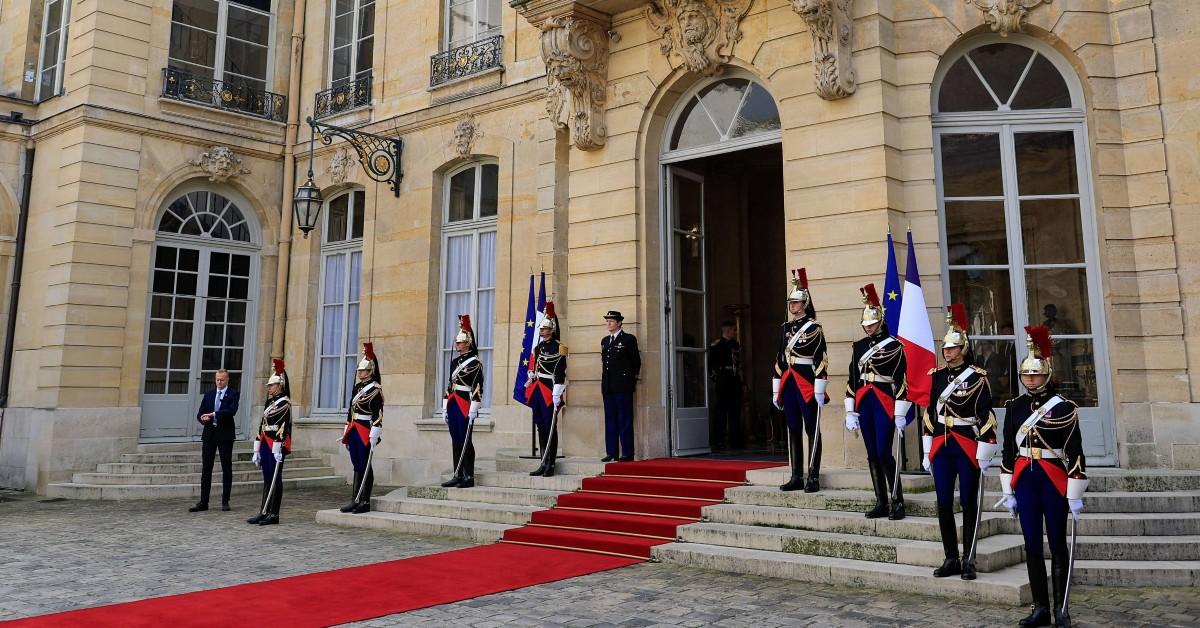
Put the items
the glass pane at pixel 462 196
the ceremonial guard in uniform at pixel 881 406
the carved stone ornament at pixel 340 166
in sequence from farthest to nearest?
the carved stone ornament at pixel 340 166
the glass pane at pixel 462 196
the ceremonial guard in uniform at pixel 881 406

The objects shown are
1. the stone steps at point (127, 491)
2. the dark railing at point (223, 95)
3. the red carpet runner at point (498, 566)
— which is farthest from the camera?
Result: the dark railing at point (223, 95)

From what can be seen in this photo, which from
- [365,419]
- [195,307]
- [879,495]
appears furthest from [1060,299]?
[195,307]

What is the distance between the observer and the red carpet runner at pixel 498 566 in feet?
17.0

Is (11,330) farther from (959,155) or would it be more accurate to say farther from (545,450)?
(959,155)

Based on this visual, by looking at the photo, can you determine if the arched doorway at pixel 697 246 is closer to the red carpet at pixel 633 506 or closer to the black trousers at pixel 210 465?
the red carpet at pixel 633 506

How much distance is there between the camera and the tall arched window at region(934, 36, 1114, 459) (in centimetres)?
795

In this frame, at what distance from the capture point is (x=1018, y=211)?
8.14 meters

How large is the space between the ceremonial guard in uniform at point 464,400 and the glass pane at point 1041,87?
5.79 meters

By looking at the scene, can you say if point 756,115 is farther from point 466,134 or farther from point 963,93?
point 466,134

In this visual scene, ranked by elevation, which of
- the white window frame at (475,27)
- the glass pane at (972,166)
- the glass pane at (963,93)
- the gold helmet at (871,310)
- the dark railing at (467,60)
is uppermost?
the white window frame at (475,27)

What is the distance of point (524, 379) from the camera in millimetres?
10148

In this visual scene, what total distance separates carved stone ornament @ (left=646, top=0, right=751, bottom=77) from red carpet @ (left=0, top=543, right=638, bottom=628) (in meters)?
5.14

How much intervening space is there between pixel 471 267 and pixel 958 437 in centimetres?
794

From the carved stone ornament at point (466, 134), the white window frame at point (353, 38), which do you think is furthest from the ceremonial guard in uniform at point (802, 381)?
the white window frame at point (353, 38)
